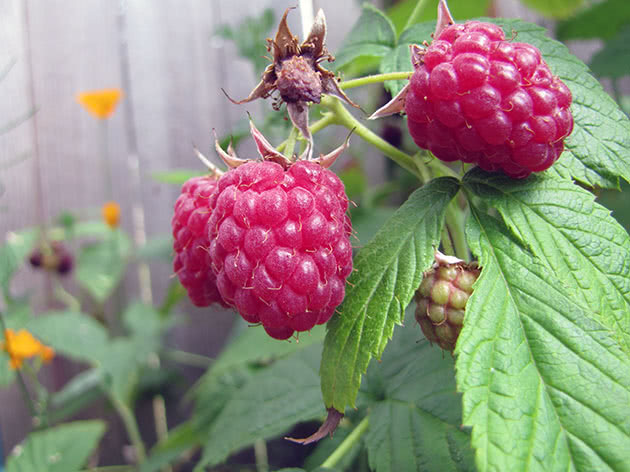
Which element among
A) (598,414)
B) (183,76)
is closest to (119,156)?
(183,76)

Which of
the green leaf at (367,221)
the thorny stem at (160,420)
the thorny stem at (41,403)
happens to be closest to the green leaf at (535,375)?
the green leaf at (367,221)

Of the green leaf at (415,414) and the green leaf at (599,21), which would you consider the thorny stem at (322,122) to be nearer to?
the green leaf at (415,414)

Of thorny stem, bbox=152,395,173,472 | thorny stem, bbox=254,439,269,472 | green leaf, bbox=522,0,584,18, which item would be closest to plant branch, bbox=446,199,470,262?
green leaf, bbox=522,0,584,18

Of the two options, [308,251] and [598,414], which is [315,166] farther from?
[598,414]

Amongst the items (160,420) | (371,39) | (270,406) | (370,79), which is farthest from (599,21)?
(160,420)

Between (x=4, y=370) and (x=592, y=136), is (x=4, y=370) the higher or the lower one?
the lower one

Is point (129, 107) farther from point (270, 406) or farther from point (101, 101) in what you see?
point (270, 406)
